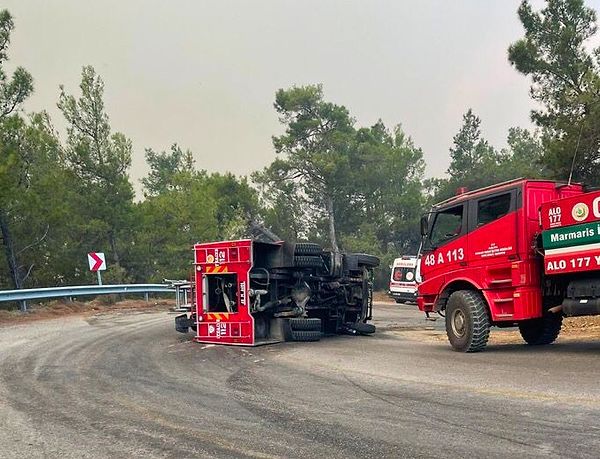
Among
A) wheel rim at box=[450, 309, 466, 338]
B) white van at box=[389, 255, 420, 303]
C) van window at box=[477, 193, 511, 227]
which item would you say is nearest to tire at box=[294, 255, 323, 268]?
wheel rim at box=[450, 309, 466, 338]

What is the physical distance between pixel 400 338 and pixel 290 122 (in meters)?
34.6

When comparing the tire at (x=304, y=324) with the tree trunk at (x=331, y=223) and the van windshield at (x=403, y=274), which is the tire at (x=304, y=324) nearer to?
the van windshield at (x=403, y=274)

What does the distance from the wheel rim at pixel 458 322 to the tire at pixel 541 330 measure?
1.34 meters

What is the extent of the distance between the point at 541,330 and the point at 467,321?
1905 millimetres

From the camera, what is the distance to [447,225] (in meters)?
9.83

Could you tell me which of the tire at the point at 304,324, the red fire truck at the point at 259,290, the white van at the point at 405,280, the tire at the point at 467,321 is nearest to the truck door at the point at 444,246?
the tire at the point at 467,321

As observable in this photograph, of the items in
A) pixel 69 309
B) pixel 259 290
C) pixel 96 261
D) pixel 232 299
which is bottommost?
pixel 69 309

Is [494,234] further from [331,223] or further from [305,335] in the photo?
[331,223]

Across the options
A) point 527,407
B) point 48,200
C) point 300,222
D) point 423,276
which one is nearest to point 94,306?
point 48,200

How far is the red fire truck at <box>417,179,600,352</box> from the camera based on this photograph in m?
8.08

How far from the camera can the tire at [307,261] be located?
1083 centimetres

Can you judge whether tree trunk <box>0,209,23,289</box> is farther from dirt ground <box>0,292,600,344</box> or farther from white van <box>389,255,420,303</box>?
white van <box>389,255,420,303</box>

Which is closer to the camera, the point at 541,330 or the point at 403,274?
the point at 541,330

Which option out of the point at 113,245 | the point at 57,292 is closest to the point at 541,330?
the point at 57,292
